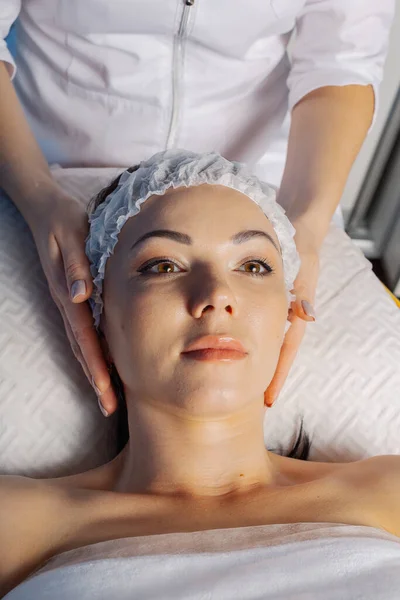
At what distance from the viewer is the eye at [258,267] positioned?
0.95 meters

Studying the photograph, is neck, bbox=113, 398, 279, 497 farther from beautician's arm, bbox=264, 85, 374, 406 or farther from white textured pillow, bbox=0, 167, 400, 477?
beautician's arm, bbox=264, 85, 374, 406

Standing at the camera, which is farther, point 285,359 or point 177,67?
point 177,67

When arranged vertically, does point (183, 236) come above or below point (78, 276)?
above

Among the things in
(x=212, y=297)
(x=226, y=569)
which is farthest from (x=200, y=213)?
(x=226, y=569)

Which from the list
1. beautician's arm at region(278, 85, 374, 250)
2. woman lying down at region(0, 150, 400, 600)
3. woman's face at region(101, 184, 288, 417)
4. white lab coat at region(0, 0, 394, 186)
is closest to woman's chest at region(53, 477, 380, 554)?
woman lying down at region(0, 150, 400, 600)

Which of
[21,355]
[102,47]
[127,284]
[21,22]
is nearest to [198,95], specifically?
[102,47]

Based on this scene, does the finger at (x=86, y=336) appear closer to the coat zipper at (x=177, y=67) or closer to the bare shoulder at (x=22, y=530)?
the bare shoulder at (x=22, y=530)

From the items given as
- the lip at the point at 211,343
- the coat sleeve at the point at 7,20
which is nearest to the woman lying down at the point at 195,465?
the lip at the point at 211,343

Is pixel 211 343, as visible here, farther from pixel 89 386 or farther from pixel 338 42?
pixel 338 42

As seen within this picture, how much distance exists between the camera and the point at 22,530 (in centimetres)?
86

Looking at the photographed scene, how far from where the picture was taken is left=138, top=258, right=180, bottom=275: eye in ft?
3.00

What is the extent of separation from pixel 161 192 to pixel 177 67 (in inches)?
14.9

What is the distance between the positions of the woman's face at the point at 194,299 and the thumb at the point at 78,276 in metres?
0.03

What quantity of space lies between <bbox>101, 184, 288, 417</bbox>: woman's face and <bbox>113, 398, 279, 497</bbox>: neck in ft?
0.14
